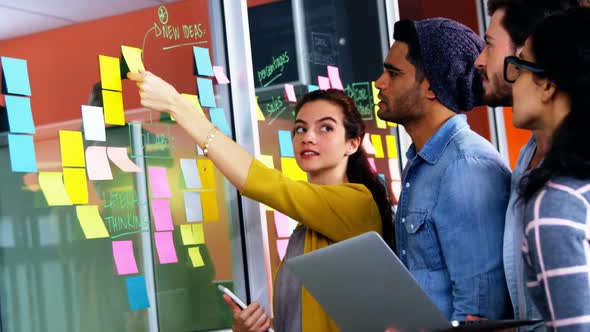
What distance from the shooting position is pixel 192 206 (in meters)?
2.80

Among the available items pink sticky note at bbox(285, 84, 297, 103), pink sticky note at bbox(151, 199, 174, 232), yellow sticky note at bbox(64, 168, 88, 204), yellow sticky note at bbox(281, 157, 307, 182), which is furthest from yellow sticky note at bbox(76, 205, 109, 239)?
pink sticky note at bbox(285, 84, 297, 103)

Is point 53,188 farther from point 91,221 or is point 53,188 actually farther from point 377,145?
point 377,145

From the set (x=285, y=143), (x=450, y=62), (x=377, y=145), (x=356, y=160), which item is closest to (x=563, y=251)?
(x=450, y=62)

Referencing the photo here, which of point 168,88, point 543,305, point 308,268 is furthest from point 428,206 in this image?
point 168,88

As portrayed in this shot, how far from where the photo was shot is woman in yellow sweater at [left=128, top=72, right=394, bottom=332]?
7.52ft

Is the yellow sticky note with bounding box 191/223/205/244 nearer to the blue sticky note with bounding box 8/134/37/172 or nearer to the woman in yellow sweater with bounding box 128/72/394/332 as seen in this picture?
the woman in yellow sweater with bounding box 128/72/394/332

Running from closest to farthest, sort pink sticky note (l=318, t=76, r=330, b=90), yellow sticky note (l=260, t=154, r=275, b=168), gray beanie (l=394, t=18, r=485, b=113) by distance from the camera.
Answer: gray beanie (l=394, t=18, r=485, b=113)
yellow sticky note (l=260, t=154, r=275, b=168)
pink sticky note (l=318, t=76, r=330, b=90)

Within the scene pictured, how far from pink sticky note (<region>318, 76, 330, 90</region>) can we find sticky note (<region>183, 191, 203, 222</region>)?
0.94 meters

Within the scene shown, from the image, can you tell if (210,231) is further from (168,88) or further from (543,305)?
(543,305)

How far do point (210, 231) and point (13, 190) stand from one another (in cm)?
79

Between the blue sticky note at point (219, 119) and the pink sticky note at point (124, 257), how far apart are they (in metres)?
0.58

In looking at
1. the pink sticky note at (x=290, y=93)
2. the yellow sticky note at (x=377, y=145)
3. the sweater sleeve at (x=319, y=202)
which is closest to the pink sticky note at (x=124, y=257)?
the sweater sleeve at (x=319, y=202)

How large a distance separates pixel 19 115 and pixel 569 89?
1.40m

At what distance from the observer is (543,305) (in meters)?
1.51
